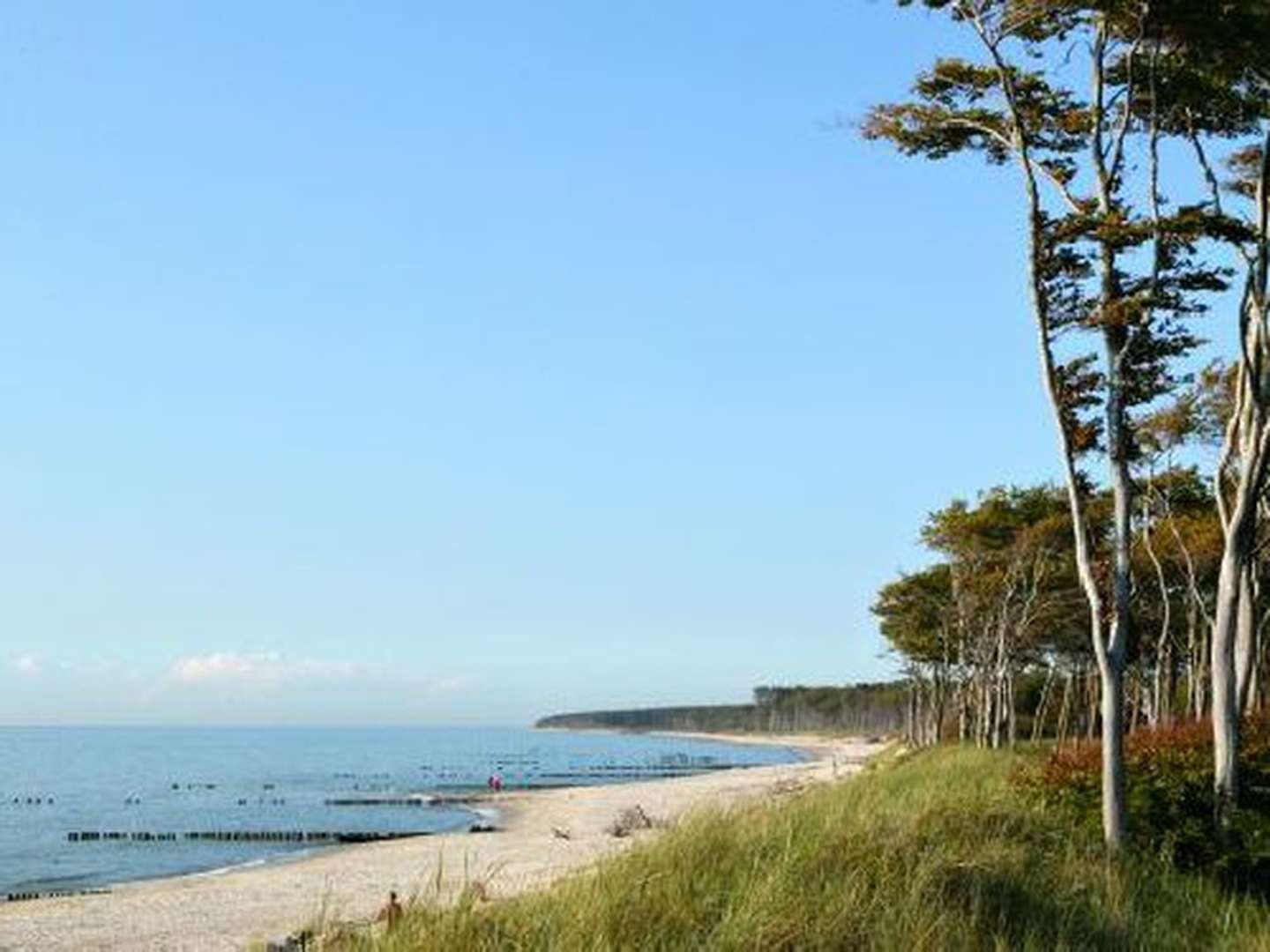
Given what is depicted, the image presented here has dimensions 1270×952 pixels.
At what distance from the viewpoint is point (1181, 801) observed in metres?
18.5

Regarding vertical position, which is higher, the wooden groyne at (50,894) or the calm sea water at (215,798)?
the wooden groyne at (50,894)

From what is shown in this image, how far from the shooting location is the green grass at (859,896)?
30.3 ft

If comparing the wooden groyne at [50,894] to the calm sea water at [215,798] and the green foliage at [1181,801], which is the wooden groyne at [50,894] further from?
the green foliage at [1181,801]

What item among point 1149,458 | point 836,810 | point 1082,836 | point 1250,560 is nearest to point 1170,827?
point 1082,836

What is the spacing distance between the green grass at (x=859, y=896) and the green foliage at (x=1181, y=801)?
1.07 meters

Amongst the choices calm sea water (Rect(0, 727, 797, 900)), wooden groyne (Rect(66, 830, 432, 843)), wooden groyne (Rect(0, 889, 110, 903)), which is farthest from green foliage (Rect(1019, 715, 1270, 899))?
wooden groyne (Rect(66, 830, 432, 843))

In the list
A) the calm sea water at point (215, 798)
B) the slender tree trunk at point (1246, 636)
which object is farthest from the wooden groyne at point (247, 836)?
the slender tree trunk at point (1246, 636)

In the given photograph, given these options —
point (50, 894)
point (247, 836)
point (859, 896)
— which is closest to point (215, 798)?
point (247, 836)

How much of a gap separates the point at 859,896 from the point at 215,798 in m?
85.8

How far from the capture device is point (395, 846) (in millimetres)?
44969

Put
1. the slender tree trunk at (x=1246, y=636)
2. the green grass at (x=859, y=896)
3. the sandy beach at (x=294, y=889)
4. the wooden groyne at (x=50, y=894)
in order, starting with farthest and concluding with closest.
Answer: the wooden groyne at (x=50, y=894) → the sandy beach at (x=294, y=889) → the slender tree trunk at (x=1246, y=636) → the green grass at (x=859, y=896)

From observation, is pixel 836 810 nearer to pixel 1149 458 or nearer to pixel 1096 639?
pixel 1096 639

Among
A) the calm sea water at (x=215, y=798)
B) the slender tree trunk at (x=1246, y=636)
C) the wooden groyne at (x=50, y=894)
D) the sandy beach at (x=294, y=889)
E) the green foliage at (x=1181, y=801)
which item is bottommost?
the calm sea water at (x=215, y=798)

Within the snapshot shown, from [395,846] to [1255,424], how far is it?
3094cm
